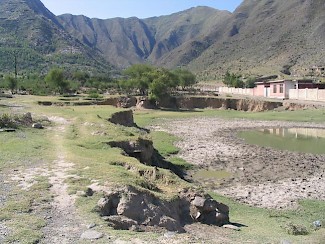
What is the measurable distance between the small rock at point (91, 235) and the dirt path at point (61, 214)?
139 mm

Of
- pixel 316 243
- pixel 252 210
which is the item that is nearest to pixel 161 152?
pixel 252 210

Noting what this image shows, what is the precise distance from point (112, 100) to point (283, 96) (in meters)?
37.5

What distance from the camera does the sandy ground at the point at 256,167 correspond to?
22266mm

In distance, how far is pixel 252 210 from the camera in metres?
19.1

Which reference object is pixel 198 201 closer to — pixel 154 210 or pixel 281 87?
pixel 154 210

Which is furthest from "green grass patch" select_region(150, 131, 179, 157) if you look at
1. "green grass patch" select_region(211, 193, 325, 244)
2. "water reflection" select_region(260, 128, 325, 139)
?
"water reflection" select_region(260, 128, 325, 139)

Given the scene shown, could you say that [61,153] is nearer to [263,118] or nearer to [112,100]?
[263,118]

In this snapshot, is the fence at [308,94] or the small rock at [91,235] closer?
the small rock at [91,235]

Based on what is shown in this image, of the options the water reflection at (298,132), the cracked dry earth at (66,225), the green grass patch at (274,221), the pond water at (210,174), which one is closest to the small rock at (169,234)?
the cracked dry earth at (66,225)

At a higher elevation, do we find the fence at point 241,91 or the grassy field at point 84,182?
the fence at point 241,91

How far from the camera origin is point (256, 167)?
29828 millimetres

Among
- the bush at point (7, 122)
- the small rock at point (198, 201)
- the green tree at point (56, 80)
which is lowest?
the small rock at point (198, 201)

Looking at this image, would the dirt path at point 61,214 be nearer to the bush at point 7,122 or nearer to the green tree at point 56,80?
the bush at point 7,122

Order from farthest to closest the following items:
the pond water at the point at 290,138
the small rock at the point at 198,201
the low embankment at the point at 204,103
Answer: the low embankment at the point at 204,103, the pond water at the point at 290,138, the small rock at the point at 198,201
